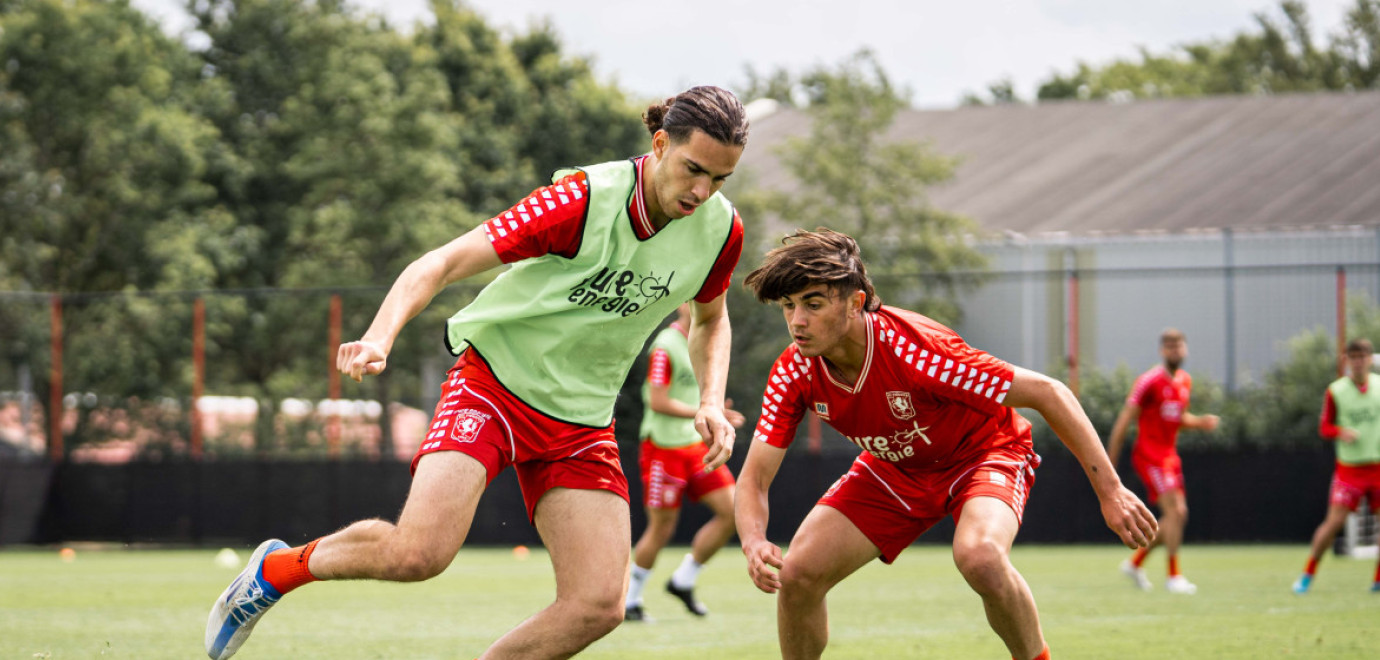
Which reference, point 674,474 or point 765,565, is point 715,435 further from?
point 674,474

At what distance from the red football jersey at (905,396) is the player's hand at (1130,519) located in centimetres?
52

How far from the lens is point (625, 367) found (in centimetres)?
534

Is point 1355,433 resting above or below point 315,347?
below

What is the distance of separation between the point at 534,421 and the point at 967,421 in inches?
65.6

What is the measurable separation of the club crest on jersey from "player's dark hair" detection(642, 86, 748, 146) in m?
1.12

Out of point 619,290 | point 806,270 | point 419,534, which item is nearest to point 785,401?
point 806,270

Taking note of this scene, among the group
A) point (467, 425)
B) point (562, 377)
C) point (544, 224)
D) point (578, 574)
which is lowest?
point (578, 574)

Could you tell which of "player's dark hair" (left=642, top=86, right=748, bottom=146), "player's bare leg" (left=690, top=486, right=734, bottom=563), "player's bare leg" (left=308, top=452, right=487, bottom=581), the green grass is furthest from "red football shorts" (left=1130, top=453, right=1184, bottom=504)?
"player's bare leg" (left=308, top=452, right=487, bottom=581)

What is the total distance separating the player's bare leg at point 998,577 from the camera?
5.20 metres

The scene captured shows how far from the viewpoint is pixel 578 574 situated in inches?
194

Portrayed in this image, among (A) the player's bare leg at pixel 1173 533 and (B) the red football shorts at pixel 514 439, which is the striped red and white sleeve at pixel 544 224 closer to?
(B) the red football shorts at pixel 514 439

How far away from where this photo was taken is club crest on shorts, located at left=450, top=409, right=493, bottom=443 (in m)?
4.89

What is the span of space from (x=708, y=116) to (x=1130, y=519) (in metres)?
1.92

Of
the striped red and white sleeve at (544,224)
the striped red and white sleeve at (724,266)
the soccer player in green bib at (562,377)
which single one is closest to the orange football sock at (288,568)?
the soccer player in green bib at (562,377)
